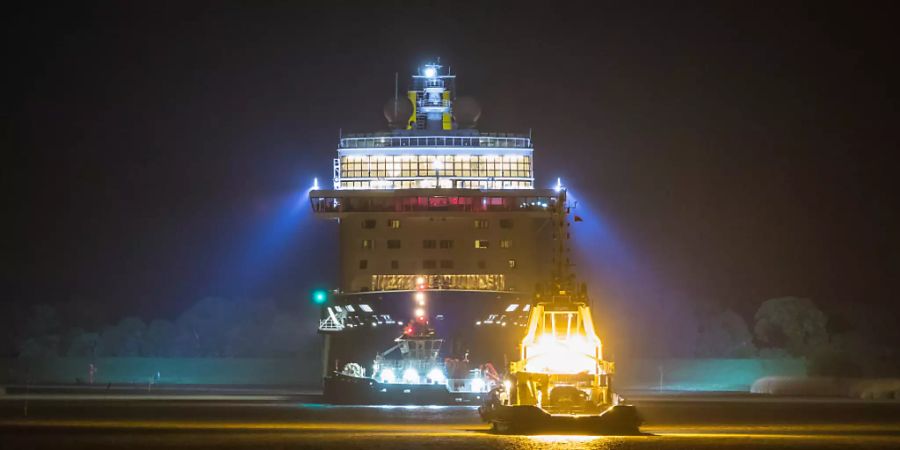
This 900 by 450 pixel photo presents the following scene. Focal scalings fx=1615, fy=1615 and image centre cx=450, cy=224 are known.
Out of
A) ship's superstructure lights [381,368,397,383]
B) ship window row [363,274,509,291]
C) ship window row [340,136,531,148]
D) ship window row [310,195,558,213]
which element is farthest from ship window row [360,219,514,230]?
ship's superstructure lights [381,368,397,383]

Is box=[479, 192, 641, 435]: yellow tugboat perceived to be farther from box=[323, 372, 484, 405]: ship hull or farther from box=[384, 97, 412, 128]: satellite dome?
A: box=[384, 97, 412, 128]: satellite dome

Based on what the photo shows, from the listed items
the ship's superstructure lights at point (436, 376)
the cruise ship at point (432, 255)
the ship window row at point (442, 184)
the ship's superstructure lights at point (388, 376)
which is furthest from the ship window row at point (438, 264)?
the ship's superstructure lights at point (436, 376)

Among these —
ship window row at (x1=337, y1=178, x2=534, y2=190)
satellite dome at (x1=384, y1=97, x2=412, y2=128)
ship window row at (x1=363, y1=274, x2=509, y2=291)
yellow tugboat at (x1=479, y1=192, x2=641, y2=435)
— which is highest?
satellite dome at (x1=384, y1=97, x2=412, y2=128)

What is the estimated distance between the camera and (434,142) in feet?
243

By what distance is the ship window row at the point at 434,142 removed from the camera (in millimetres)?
73938

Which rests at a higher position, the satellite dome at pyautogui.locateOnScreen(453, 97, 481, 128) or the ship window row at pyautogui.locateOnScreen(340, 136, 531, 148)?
the satellite dome at pyautogui.locateOnScreen(453, 97, 481, 128)

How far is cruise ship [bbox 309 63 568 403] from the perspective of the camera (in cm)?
6731

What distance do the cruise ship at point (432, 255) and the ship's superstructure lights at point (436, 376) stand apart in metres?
0.04

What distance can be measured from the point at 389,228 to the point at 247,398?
36.6ft

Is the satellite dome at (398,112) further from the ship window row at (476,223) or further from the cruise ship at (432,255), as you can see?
the ship window row at (476,223)

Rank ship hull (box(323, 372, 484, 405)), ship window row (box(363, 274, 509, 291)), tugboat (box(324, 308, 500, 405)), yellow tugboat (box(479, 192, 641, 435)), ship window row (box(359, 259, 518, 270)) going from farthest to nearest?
ship window row (box(359, 259, 518, 270)) → ship window row (box(363, 274, 509, 291)) → tugboat (box(324, 308, 500, 405)) → ship hull (box(323, 372, 484, 405)) → yellow tugboat (box(479, 192, 641, 435))

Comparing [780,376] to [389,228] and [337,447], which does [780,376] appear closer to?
[389,228]

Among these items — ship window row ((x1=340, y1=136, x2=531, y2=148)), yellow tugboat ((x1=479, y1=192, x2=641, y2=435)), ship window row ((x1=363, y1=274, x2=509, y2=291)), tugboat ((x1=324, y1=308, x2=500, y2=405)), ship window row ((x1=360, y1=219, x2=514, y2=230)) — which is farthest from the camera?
ship window row ((x1=340, y1=136, x2=531, y2=148))

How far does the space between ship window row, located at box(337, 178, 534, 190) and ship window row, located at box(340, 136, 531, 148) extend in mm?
1695
